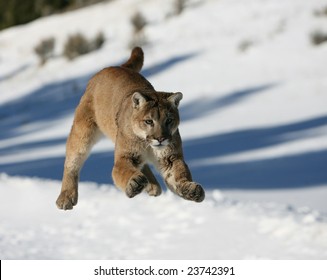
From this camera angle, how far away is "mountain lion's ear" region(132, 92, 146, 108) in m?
4.88

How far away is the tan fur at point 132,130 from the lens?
195 inches

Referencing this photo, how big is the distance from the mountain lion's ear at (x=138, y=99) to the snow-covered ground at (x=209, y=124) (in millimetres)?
8712

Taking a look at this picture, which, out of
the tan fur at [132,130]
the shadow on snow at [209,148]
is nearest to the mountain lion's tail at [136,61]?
the tan fur at [132,130]

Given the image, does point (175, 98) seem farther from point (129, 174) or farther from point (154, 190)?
point (154, 190)

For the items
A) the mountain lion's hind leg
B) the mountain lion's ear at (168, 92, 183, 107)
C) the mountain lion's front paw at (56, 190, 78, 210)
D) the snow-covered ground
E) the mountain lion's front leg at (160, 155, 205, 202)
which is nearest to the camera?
the mountain lion's ear at (168, 92, 183, 107)

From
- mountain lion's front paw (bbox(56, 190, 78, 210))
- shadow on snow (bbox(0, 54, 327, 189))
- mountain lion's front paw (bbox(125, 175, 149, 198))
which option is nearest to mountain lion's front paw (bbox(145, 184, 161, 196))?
mountain lion's front paw (bbox(56, 190, 78, 210))

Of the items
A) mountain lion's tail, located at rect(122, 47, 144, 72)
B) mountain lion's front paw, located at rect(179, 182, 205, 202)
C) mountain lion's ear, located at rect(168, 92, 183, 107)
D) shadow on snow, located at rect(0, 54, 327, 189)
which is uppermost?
shadow on snow, located at rect(0, 54, 327, 189)

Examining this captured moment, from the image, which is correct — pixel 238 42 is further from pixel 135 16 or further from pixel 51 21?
pixel 51 21

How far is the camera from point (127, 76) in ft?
17.4

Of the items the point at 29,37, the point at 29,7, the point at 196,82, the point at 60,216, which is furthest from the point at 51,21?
the point at 60,216

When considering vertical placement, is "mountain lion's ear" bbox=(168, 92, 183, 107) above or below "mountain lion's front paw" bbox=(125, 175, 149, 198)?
above

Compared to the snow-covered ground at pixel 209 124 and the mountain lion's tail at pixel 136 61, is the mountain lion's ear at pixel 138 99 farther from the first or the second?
the snow-covered ground at pixel 209 124

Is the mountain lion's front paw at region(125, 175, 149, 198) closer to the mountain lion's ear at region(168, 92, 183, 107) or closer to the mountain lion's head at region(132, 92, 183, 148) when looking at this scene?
the mountain lion's head at region(132, 92, 183, 148)

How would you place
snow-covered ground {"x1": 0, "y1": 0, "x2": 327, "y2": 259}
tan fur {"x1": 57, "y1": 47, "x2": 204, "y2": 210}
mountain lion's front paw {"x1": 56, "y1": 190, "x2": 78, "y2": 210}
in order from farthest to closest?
1. snow-covered ground {"x1": 0, "y1": 0, "x2": 327, "y2": 259}
2. mountain lion's front paw {"x1": 56, "y1": 190, "x2": 78, "y2": 210}
3. tan fur {"x1": 57, "y1": 47, "x2": 204, "y2": 210}
